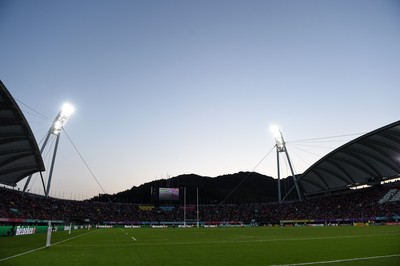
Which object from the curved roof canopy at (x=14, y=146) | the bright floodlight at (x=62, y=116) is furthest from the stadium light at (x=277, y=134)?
the curved roof canopy at (x=14, y=146)

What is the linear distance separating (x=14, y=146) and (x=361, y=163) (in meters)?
75.6

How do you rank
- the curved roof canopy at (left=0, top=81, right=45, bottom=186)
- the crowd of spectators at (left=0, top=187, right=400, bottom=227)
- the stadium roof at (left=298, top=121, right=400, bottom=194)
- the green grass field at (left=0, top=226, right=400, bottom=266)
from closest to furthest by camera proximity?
the green grass field at (left=0, top=226, right=400, bottom=266) → the curved roof canopy at (left=0, top=81, right=45, bottom=186) → the stadium roof at (left=298, top=121, right=400, bottom=194) → the crowd of spectators at (left=0, top=187, right=400, bottom=227)

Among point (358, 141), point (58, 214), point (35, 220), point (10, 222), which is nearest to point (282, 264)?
point (358, 141)

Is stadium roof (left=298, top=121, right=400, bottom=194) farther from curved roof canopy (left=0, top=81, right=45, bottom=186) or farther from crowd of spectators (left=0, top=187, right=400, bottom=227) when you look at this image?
curved roof canopy (left=0, top=81, right=45, bottom=186)

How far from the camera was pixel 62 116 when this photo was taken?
70188mm

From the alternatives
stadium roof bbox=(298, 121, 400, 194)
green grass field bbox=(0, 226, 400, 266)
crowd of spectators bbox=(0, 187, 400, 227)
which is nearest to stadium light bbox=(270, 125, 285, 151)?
stadium roof bbox=(298, 121, 400, 194)

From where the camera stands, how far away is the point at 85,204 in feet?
346

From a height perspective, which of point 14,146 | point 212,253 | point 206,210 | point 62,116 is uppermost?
point 62,116

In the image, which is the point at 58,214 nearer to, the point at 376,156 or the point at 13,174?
the point at 13,174

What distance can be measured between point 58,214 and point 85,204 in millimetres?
18760

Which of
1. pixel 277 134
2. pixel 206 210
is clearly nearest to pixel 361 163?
pixel 277 134

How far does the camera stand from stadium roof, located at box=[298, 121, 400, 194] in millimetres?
62534

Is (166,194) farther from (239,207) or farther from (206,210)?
(239,207)

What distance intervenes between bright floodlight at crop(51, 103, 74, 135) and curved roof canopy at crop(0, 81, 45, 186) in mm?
9778
